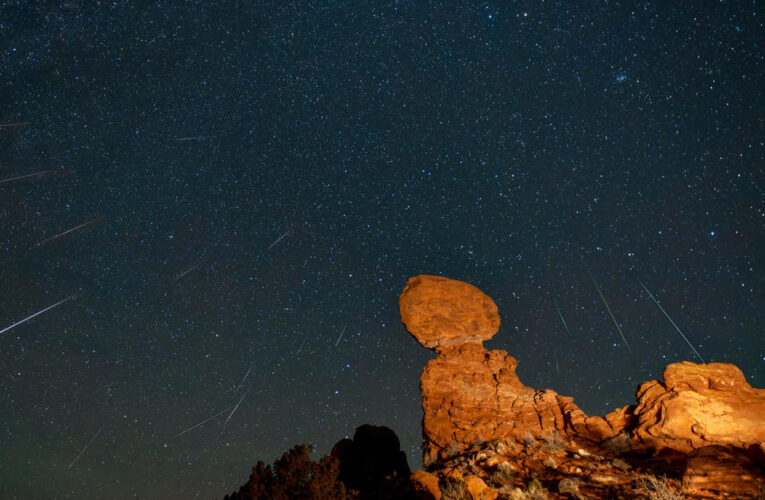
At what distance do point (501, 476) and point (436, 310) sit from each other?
8991mm

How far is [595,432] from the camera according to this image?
551 inches

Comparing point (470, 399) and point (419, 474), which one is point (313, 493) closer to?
point (419, 474)

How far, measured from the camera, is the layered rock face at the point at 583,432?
10.1 meters

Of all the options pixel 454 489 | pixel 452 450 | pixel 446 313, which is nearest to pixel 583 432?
pixel 452 450

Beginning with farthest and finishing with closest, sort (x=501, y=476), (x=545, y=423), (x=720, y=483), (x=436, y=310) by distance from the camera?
(x=436, y=310) < (x=545, y=423) < (x=501, y=476) < (x=720, y=483)

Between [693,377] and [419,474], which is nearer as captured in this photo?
[419,474]

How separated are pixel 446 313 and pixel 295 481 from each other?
11.2m

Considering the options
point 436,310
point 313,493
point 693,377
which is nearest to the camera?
point 313,493

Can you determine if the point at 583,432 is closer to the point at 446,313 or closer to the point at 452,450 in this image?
the point at 452,450

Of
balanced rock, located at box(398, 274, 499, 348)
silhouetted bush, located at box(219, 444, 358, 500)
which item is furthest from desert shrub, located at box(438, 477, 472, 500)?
balanced rock, located at box(398, 274, 499, 348)

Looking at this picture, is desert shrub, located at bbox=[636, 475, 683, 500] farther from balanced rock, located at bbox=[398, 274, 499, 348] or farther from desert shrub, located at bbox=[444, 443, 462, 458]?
balanced rock, located at bbox=[398, 274, 499, 348]

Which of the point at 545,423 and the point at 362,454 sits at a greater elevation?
the point at 545,423

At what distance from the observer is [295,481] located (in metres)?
A: 10.4

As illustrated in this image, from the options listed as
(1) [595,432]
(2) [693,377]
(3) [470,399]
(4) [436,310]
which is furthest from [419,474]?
(2) [693,377]
